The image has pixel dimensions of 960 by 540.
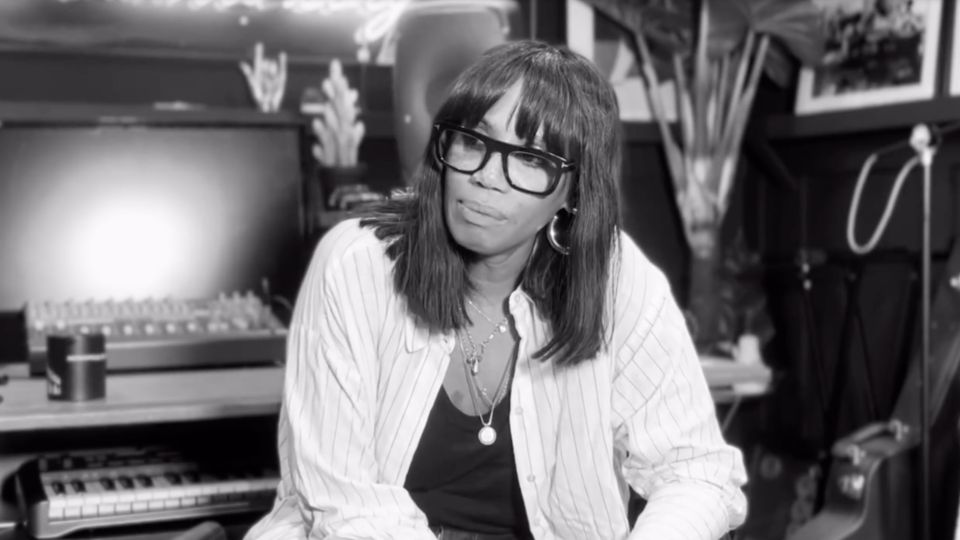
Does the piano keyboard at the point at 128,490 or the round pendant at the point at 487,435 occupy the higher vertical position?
the round pendant at the point at 487,435

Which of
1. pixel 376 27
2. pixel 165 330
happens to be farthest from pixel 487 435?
pixel 376 27

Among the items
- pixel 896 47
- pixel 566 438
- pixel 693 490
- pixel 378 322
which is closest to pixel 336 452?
pixel 378 322

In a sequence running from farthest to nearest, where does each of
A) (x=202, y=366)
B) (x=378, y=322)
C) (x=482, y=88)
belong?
(x=202, y=366) < (x=378, y=322) < (x=482, y=88)

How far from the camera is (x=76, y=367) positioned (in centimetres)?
175

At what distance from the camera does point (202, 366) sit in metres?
2.07

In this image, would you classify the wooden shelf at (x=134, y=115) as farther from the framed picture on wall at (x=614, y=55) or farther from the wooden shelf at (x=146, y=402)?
the framed picture on wall at (x=614, y=55)

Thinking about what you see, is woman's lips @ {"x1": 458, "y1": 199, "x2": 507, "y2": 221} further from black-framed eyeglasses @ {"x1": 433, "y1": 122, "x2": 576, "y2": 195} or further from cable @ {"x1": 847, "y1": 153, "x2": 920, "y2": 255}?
cable @ {"x1": 847, "y1": 153, "x2": 920, "y2": 255}

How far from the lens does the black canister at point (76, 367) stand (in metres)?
1.75

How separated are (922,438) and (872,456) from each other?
0.10 m

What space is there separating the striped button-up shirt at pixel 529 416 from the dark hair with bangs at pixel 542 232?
0.11 feet

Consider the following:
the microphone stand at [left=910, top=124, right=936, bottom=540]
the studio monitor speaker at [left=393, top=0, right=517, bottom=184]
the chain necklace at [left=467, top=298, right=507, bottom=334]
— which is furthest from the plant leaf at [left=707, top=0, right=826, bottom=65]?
the chain necklace at [left=467, top=298, right=507, bottom=334]

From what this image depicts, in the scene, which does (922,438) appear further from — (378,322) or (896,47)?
(378,322)

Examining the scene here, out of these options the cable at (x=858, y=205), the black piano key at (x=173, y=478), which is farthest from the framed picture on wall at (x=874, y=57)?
the black piano key at (x=173, y=478)

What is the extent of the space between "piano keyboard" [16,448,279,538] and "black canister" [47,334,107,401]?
0.57ft
